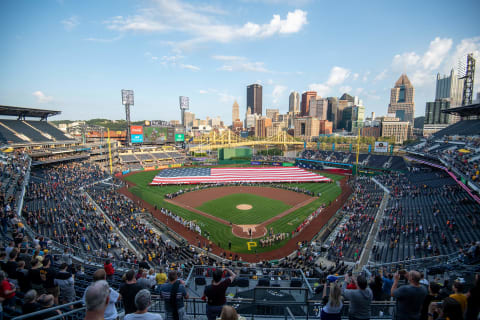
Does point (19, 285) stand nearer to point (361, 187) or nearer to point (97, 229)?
point (97, 229)

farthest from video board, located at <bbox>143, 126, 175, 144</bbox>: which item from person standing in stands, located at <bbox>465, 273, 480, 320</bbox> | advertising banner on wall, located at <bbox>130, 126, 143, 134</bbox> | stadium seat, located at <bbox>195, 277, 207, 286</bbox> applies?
person standing in stands, located at <bbox>465, 273, 480, 320</bbox>

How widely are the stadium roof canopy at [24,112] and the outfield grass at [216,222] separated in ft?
80.4

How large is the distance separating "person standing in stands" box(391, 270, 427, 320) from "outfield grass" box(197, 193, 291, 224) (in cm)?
2223

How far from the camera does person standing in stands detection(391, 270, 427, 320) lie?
428 cm

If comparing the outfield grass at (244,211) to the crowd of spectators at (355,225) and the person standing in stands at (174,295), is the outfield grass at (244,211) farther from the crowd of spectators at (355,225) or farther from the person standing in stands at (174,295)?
the person standing in stands at (174,295)

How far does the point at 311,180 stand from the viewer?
43500 millimetres

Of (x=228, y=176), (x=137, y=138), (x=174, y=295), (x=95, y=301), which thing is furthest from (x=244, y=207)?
(x=137, y=138)

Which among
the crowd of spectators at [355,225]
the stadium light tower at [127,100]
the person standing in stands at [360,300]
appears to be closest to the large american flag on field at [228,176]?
the crowd of spectators at [355,225]

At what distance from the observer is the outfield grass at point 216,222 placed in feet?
72.4

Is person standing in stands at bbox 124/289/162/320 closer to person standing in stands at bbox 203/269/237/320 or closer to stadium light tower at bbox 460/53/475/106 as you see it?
person standing in stands at bbox 203/269/237/320

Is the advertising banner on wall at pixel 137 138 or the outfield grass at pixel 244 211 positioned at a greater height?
the advertising banner on wall at pixel 137 138

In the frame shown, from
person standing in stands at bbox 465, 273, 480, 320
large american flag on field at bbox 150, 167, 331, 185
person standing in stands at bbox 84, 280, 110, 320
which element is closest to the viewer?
person standing in stands at bbox 84, 280, 110, 320

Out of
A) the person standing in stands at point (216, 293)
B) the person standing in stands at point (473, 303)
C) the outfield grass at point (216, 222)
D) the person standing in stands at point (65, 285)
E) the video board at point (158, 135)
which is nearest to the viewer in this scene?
the person standing in stands at point (473, 303)

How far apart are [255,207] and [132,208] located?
46.7ft
